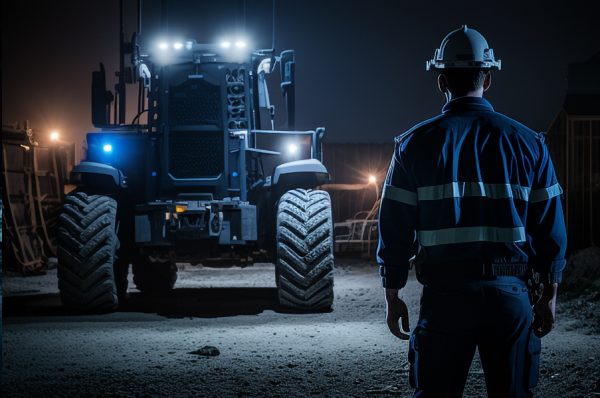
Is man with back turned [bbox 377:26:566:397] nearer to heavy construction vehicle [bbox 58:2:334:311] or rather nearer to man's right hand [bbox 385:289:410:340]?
man's right hand [bbox 385:289:410:340]

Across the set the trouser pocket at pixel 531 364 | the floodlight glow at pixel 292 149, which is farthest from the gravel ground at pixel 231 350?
the trouser pocket at pixel 531 364

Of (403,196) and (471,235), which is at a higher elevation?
(403,196)

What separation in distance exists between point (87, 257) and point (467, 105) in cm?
678

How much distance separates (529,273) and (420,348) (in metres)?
0.55

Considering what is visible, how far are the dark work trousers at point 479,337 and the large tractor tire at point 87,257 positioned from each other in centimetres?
671

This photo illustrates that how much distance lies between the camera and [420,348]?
10.5 feet

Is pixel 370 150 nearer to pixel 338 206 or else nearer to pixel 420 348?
pixel 338 206

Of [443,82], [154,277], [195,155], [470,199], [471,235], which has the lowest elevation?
[154,277]

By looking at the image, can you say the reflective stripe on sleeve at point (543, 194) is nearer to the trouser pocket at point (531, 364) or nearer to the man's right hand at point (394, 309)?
the trouser pocket at point (531, 364)

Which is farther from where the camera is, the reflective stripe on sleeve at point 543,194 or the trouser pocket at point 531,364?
the reflective stripe on sleeve at point 543,194

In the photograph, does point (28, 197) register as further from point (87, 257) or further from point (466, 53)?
point (466, 53)

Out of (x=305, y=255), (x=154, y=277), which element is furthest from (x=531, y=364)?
(x=154, y=277)

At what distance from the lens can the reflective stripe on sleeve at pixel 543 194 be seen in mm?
3310

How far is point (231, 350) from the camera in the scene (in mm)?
7152
